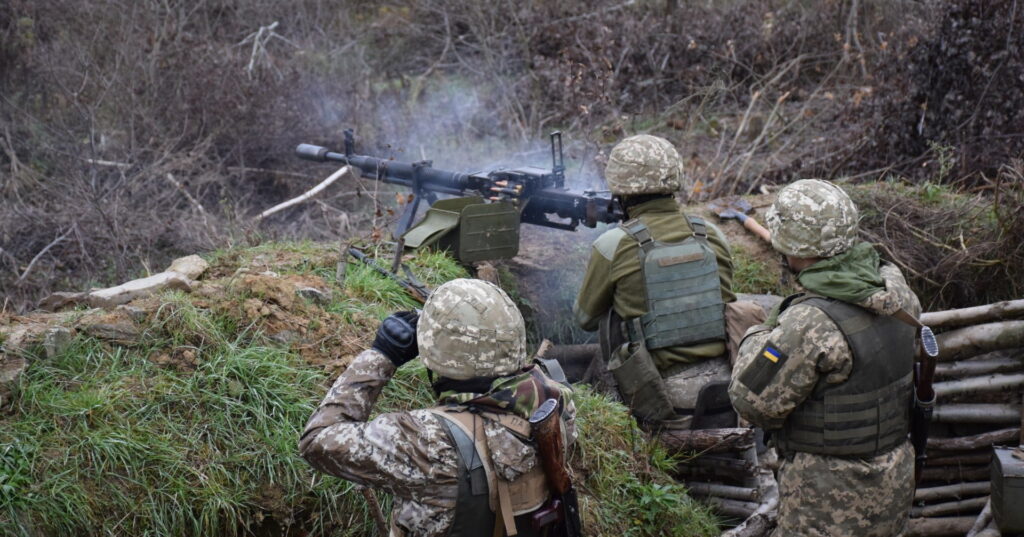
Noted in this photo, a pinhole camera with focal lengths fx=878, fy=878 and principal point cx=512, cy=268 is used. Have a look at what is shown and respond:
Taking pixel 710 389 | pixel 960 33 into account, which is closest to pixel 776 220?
pixel 710 389

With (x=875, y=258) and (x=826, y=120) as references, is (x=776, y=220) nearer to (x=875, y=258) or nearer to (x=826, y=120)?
(x=875, y=258)

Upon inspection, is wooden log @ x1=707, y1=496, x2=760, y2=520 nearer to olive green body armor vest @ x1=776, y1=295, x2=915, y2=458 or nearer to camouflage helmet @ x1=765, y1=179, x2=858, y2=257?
olive green body armor vest @ x1=776, y1=295, x2=915, y2=458

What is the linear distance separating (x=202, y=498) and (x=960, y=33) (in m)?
7.87

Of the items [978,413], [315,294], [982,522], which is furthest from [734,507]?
[315,294]

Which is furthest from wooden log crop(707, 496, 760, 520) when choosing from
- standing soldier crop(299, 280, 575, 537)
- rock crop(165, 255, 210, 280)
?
rock crop(165, 255, 210, 280)

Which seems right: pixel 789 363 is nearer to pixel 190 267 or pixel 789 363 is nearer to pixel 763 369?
Answer: pixel 763 369

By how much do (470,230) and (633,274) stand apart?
1.81 metres

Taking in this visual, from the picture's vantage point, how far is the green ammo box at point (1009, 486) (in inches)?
158

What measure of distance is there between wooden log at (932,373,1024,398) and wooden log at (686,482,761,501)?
54.2 inches

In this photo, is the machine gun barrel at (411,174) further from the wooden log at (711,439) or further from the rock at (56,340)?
the rock at (56,340)

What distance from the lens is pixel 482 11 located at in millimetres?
12617

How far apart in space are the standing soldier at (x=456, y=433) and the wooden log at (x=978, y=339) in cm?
348

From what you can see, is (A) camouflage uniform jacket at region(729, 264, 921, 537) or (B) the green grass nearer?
(A) camouflage uniform jacket at region(729, 264, 921, 537)

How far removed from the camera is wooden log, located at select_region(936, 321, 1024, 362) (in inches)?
200
